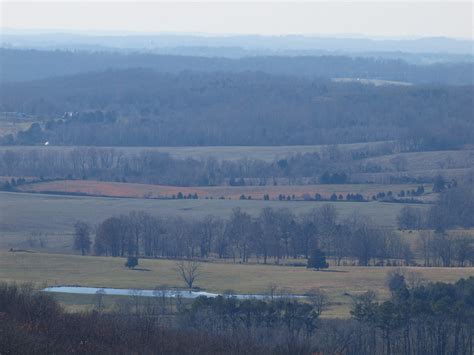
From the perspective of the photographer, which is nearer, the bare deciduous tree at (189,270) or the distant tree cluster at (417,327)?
the distant tree cluster at (417,327)

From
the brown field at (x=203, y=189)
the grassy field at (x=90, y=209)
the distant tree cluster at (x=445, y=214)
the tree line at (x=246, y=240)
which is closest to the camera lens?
the tree line at (x=246, y=240)

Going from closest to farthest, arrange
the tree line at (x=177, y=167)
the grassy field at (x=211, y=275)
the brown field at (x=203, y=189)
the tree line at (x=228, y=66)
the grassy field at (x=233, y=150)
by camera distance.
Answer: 1. the grassy field at (x=211, y=275)
2. the brown field at (x=203, y=189)
3. the tree line at (x=177, y=167)
4. the grassy field at (x=233, y=150)
5. the tree line at (x=228, y=66)

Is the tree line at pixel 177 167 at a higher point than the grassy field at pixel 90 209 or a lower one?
higher

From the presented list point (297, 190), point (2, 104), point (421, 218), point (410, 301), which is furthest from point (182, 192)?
point (2, 104)

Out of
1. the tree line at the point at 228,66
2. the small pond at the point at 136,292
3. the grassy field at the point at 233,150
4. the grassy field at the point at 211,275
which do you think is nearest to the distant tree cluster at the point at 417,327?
the grassy field at the point at 211,275

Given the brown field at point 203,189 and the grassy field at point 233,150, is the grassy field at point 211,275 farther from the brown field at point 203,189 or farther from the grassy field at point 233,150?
the grassy field at point 233,150

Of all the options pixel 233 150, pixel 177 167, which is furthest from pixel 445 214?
pixel 233 150

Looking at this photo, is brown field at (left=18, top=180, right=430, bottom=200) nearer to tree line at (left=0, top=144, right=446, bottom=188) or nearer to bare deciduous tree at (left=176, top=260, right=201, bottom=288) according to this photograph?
tree line at (left=0, top=144, right=446, bottom=188)
